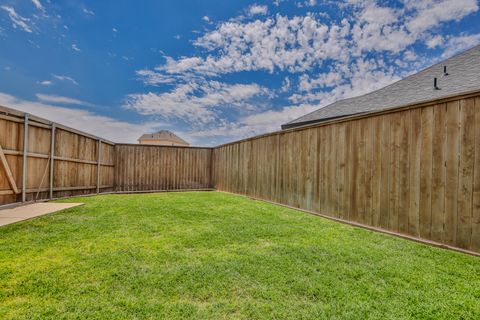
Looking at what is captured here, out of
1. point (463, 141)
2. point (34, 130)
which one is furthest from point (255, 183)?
point (34, 130)

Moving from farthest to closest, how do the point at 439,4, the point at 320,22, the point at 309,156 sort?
the point at 320,22 < the point at 439,4 < the point at 309,156

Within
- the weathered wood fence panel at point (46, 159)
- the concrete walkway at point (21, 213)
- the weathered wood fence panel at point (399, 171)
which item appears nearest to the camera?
the weathered wood fence panel at point (399, 171)

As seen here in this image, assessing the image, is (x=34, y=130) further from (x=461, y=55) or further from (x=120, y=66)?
(x=461, y=55)

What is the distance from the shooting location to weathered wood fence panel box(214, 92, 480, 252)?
2660 millimetres

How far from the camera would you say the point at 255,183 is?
7.02 metres

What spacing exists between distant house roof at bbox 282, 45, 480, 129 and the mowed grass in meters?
3.70

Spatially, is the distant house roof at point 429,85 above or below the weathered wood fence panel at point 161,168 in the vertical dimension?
above

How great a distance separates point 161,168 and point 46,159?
A: 4593 millimetres

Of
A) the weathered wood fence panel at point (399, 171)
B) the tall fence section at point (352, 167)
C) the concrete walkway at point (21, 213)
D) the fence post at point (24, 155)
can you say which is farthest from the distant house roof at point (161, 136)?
the weathered wood fence panel at point (399, 171)

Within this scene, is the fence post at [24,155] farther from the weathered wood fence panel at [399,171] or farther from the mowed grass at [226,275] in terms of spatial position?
the weathered wood fence panel at [399,171]

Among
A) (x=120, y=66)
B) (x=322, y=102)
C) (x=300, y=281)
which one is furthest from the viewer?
(x=322, y=102)

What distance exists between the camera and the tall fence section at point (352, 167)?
271cm

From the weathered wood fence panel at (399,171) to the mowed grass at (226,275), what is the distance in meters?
0.38

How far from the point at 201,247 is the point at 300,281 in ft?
4.00
